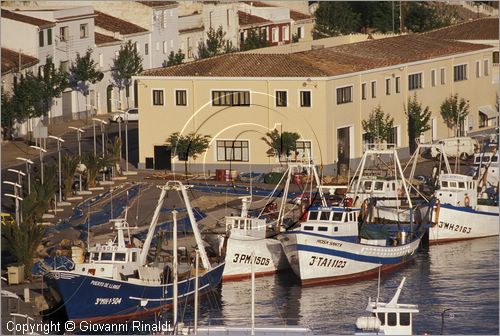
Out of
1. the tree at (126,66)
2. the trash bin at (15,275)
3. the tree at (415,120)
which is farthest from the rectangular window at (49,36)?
the trash bin at (15,275)

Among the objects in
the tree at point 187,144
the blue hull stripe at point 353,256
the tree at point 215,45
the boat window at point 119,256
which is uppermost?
the tree at point 215,45

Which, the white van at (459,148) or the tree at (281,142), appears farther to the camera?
the white van at (459,148)

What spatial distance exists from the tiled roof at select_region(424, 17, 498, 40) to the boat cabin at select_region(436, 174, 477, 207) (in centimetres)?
2454

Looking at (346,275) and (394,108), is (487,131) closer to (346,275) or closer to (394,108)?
(394,108)

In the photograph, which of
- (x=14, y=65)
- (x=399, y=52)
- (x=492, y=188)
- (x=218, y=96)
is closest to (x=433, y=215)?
(x=492, y=188)

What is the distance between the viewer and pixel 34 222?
6881 centimetres

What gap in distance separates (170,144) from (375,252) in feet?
59.6

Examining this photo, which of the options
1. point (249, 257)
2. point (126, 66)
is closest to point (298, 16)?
point (126, 66)

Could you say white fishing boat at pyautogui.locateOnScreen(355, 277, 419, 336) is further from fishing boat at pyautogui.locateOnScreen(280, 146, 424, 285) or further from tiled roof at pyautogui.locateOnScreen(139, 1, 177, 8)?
tiled roof at pyautogui.locateOnScreen(139, 1, 177, 8)

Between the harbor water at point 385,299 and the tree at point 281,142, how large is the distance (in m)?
12.0

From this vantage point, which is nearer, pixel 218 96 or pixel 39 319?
pixel 39 319

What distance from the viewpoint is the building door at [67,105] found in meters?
101

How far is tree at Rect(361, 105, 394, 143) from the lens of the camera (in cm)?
8819

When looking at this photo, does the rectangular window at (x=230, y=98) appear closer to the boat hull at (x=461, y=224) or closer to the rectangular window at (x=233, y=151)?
the rectangular window at (x=233, y=151)
